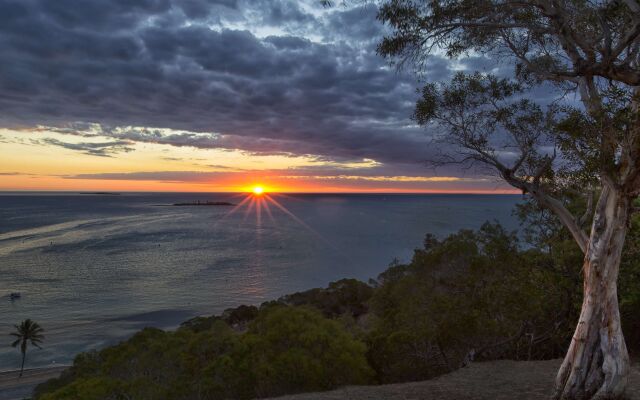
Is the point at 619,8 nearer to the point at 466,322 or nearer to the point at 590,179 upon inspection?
the point at 590,179

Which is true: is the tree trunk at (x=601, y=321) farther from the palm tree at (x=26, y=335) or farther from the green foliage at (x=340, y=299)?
the palm tree at (x=26, y=335)

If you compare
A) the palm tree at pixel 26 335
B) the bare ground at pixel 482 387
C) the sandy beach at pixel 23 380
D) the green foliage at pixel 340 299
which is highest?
the bare ground at pixel 482 387

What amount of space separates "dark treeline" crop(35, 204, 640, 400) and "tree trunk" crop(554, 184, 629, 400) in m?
5.55

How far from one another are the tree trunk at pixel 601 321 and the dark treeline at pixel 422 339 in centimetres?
555

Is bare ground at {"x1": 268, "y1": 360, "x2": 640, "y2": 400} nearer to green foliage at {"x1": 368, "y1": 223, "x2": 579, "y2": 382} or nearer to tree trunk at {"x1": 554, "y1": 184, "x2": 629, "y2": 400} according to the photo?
tree trunk at {"x1": 554, "y1": 184, "x2": 629, "y2": 400}

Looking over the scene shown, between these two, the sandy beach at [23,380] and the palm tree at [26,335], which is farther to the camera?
the palm tree at [26,335]

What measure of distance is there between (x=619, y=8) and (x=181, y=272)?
80.6 metres

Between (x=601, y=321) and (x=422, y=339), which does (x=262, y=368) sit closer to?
(x=422, y=339)

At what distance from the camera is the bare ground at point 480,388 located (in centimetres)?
1172

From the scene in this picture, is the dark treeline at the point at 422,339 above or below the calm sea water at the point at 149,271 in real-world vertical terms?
above

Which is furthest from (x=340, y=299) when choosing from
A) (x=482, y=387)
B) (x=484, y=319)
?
(x=482, y=387)

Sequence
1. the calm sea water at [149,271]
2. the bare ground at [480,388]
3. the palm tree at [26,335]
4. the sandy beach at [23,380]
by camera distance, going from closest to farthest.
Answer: the bare ground at [480,388]
the sandy beach at [23,380]
the palm tree at [26,335]
the calm sea water at [149,271]

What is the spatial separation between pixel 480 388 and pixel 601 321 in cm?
446

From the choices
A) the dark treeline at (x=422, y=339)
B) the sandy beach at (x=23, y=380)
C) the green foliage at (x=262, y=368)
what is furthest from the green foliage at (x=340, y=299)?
the green foliage at (x=262, y=368)
